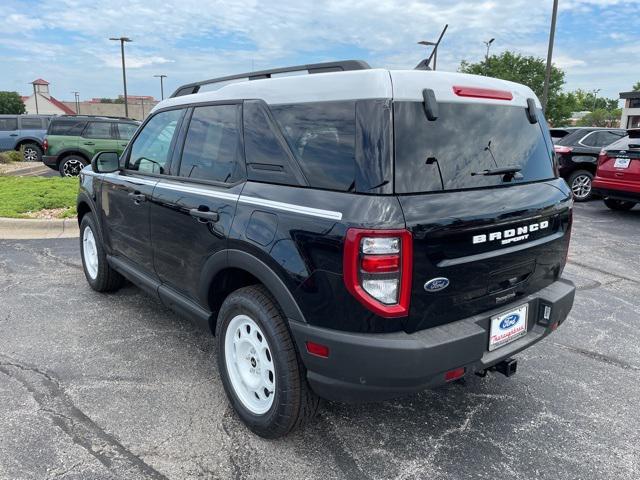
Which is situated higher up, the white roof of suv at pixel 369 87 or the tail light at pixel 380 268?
the white roof of suv at pixel 369 87

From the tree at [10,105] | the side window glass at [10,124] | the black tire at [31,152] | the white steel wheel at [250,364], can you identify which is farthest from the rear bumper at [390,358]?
the tree at [10,105]

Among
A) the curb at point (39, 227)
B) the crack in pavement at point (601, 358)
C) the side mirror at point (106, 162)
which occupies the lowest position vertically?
the crack in pavement at point (601, 358)

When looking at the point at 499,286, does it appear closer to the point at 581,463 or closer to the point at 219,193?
the point at 581,463

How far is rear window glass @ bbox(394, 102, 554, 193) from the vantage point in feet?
7.20

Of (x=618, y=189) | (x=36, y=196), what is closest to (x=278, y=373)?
(x=36, y=196)

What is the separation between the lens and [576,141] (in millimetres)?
10773

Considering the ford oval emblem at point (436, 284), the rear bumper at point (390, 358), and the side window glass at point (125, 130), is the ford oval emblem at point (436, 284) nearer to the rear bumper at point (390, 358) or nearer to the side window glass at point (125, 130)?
the rear bumper at point (390, 358)

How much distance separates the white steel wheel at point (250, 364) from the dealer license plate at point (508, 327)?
44.1 inches

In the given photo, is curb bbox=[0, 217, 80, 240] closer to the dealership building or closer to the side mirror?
the side mirror

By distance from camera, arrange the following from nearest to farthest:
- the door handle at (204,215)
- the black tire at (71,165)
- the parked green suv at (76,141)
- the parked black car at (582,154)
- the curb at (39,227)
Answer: the door handle at (204,215)
the curb at (39,227)
the parked black car at (582,154)
the parked green suv at (76,141)
the black tire at (71,165)

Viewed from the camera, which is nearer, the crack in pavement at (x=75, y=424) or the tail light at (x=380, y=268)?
the tail light at (x=380, y=268)

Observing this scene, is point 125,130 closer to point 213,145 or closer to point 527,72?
point 213,145

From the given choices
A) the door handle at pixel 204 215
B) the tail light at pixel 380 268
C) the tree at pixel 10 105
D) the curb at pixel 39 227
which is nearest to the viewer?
the tail light at pixel 380 268

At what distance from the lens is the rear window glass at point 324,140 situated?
2.22m
